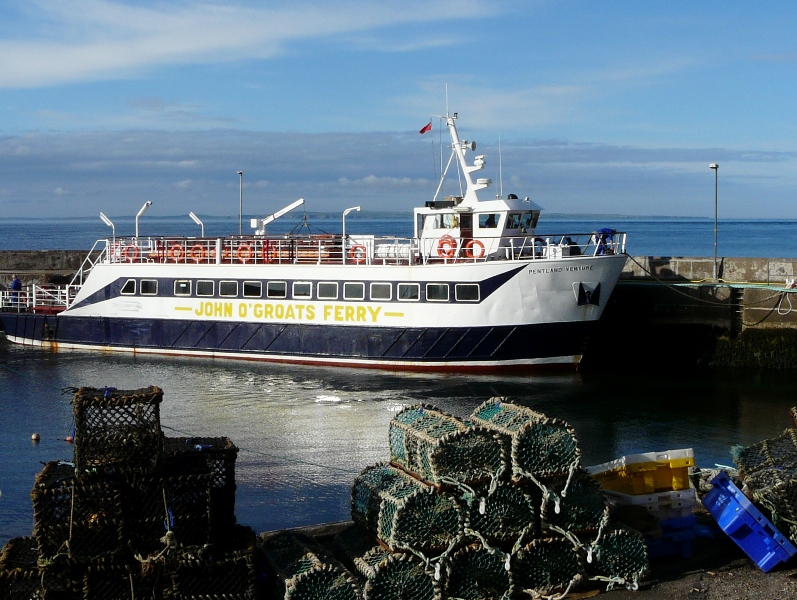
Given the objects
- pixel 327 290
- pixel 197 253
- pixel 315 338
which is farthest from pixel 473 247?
pixel 197 253

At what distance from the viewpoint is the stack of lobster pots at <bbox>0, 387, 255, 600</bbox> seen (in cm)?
708

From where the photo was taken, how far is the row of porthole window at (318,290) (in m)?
21.7

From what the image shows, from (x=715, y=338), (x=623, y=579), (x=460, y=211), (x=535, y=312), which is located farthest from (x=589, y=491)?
(x=715, y=338)

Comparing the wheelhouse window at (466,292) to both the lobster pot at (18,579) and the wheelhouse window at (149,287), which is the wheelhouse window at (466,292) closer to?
the wheelhouse window at (149,287)

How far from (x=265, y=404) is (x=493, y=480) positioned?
12.2 metres

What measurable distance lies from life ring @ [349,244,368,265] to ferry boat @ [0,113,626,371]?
0.28ft

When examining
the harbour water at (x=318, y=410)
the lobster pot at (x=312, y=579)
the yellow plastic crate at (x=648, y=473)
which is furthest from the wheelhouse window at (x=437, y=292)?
the lobster pot at (x=312, y=579)

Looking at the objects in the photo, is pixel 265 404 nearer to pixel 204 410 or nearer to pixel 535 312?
pixel 204 410

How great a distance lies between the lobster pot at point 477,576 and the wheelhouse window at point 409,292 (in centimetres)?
1450

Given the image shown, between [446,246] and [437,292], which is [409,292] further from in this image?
[446,246]

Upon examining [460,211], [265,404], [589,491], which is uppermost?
[460,211]

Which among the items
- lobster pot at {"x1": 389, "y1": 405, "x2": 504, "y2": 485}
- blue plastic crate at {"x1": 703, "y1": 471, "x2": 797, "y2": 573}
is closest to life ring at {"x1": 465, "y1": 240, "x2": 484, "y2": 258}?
blue plastic crate at {"x1": 703, "y1": 471, "x2": 797, "y2": 573}

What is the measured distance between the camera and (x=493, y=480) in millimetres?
7746

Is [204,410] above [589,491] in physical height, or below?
below
